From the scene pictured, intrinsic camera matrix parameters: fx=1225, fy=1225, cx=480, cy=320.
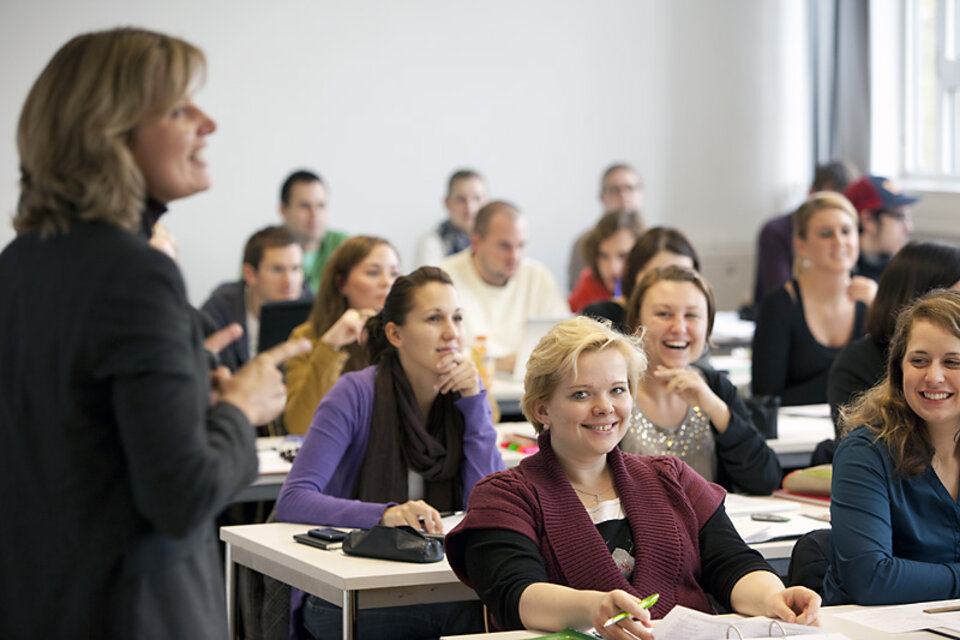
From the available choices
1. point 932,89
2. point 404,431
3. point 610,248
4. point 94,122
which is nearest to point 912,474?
point 404,431

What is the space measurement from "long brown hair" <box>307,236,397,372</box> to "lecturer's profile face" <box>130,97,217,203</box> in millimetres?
2648

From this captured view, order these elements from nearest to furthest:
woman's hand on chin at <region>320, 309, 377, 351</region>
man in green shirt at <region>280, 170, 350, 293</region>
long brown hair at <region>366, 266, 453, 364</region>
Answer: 1. long brown hair at <region>366, 266, 453, 364</region>
2. woman's hand on chin at <region>320, 309, 377, 351</region>
3. man in green shirt at <region>280, 170, 350, 293</region>

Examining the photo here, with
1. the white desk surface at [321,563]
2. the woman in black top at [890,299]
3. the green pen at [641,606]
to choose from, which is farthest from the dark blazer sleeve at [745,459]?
the green pen at [641,606]

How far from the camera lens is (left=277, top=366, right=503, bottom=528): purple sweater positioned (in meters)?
2.96

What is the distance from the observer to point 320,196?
7.21 m

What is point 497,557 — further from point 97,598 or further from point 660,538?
point 97,598

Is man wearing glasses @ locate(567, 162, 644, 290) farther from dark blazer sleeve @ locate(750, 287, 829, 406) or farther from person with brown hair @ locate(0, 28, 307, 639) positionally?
person with brown hair @ locate(0, 28, 307, 639)

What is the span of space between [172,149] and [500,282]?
181 inches

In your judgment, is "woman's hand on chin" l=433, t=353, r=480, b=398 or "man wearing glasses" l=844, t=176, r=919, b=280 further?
"man wearing glasses" l=844, t=176, r=919, b=280

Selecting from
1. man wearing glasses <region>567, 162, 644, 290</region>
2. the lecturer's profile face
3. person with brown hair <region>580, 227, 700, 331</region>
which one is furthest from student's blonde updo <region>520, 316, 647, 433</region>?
man wearing glasses <region>567, 162, 644, 290</region>

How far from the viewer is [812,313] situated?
→ 474 cm

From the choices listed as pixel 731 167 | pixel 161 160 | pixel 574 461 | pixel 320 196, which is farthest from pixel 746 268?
pixel 161 160

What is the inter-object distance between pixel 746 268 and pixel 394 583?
22.3ft

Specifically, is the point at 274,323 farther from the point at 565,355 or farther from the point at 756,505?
the point at 565,355
